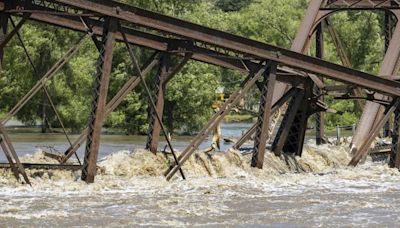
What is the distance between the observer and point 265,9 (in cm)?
7200

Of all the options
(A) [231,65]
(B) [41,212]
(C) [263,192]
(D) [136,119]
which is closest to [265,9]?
(D) [136,119]

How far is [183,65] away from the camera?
85.4 ft

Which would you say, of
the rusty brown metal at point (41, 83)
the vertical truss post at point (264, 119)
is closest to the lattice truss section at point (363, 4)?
the vertical truss post at point (264, 119)

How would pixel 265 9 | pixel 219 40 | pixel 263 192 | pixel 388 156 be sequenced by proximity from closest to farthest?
1. pixel 263 192
2. pixel 219 40
3. pixel 388 156
4. pixel 265 9

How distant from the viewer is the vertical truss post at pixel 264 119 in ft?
84.4

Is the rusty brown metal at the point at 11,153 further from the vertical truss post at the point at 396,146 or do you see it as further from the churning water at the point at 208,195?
the vertical truss post at the point at 396,146

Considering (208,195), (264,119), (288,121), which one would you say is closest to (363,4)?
(288,121)

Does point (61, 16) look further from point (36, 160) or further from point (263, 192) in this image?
point (263, 192)

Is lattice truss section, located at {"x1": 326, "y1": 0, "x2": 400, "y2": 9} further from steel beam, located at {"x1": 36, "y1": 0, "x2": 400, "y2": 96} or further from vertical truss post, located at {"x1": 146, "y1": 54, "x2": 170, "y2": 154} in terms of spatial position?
vertical truss post, located at {"x1": 146, "y1": 54, "x2": 170, "y2": 154}

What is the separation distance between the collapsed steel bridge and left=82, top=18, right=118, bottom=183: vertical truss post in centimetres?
2

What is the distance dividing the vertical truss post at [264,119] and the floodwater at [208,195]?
350mm

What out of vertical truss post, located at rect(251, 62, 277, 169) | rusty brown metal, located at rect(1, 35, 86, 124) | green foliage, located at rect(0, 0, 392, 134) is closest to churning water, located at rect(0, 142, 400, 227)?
vertical truss post, located at rect(251, 62, 277, 169)

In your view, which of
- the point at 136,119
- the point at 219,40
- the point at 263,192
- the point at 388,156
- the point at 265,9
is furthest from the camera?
the point at 265,9

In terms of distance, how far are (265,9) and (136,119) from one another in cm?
2190
